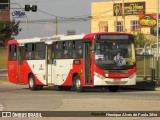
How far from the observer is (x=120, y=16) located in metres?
121

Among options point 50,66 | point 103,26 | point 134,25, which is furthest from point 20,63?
point 103,26

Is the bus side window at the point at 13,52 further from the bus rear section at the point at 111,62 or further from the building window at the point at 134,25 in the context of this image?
the building window at the point at 134,25

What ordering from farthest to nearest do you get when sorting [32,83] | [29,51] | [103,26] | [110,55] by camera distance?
[103,26] → [29,51] → [32,83] → [110,55]

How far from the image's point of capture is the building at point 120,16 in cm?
12138

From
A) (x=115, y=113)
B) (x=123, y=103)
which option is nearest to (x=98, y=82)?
(x=123, y=103)

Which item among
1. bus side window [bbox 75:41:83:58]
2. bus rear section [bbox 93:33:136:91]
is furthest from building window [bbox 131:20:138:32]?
bus rear section [bbox 93:33:136:91]

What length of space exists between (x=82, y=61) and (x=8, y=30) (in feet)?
262

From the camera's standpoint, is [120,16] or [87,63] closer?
[87,63]

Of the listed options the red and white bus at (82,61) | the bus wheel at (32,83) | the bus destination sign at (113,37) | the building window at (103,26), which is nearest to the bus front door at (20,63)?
the red and white bus at (82,61)

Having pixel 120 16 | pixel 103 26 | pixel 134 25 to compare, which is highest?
pixel 120 16

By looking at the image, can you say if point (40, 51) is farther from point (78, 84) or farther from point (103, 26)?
point (103, 26)

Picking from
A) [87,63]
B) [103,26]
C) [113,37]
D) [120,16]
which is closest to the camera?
[113,37]

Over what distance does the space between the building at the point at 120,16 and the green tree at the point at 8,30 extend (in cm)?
2387

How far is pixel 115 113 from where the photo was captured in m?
9.30
